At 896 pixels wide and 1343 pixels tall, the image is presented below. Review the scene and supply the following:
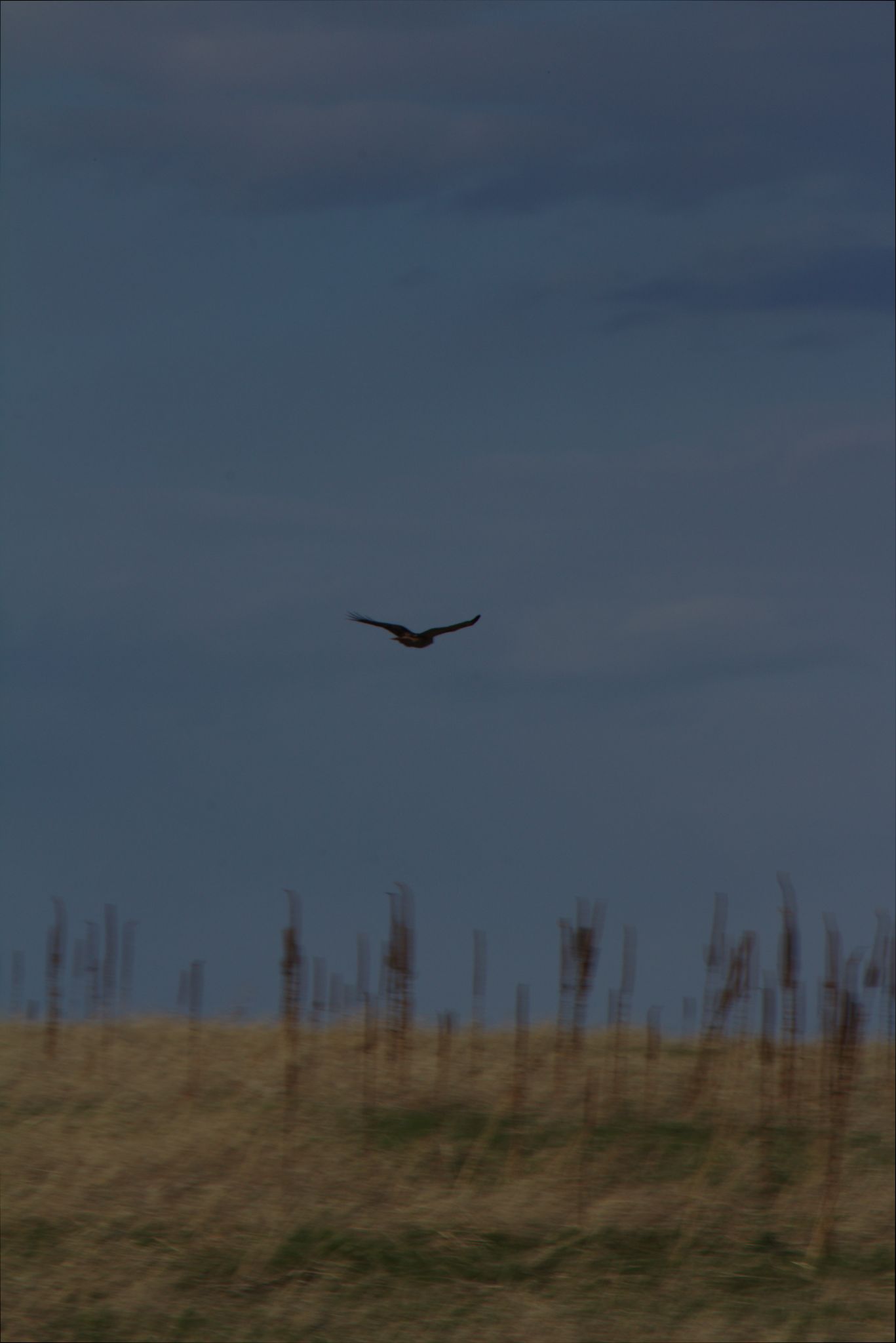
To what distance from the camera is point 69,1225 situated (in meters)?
15.2

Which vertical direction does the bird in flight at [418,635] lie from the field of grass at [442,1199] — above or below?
above

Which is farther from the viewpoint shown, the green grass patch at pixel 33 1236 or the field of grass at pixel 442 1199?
the green grass patch at pixel 33 1236

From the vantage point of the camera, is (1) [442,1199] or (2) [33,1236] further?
(1) [442,1199]

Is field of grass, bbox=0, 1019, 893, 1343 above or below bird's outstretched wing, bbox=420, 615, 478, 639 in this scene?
below

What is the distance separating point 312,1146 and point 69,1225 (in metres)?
2.72

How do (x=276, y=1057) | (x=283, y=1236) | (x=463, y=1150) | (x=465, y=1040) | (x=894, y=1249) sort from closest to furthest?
(x=894, y=1249), (x=283, y=1236), (x=463, y=1150), (x=276, y=1057), (x=465, y=1040)

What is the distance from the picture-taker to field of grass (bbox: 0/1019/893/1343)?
13.2 meters

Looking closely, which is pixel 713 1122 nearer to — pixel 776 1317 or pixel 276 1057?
pixel 776 1317

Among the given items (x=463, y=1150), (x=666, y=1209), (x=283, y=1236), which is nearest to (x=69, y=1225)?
(x=283, y=1236)

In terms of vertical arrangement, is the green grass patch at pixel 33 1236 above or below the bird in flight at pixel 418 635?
below

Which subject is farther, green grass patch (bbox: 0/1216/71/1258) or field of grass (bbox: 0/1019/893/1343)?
green grass patch (bbox: 0/1216/71/1258)

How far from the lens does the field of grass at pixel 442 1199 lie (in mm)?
13172

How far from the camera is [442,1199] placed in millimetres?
15398

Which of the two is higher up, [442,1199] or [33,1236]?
[442,1199]
